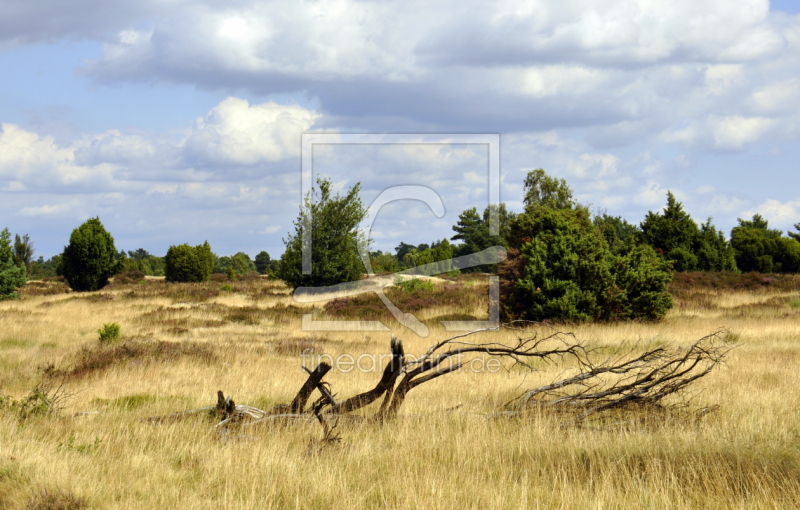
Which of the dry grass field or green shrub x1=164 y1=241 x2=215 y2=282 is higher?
green shrub x1=164 y1=241 x2=215 y2=282

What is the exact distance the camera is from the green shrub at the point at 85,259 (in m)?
37.1

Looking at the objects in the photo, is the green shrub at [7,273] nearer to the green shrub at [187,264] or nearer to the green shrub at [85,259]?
the green shrub at [85,259]

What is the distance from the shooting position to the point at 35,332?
17750mm

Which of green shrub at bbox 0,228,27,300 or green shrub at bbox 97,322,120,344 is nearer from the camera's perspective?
green shrub at bbox 97,322,120,344

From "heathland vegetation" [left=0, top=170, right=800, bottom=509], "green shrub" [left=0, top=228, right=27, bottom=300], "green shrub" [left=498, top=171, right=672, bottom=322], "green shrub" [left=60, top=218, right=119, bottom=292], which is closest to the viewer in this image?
"heathland vegetation" [left=0, top=170, right=800, bottom=509]

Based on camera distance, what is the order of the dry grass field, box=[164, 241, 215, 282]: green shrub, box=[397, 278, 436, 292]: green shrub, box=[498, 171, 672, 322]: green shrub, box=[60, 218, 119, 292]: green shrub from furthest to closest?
box=[164, 241, 215, 282]: green shrub < box=[60, 218, 119, 292]: green shrub < box=[397, 278, 436, 292]: green shrub < box=[498, 171, 672, 322]: green shrub < the dry grass field

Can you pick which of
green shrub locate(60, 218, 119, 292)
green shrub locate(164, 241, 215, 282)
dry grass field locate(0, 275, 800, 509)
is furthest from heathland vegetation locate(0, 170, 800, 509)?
green shrub locate(164, 241, 215, 282)

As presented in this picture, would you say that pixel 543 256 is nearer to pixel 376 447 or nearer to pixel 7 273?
pixel 376 447

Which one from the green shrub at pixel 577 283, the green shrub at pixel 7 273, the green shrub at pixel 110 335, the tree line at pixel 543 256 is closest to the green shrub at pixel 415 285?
the tree line at pixel 543 256

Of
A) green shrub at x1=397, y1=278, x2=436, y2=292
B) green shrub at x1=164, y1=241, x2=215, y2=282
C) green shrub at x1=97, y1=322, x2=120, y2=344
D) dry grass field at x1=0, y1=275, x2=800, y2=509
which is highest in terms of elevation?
green shrub at x1=164, y1=241, x2=215, y2=282

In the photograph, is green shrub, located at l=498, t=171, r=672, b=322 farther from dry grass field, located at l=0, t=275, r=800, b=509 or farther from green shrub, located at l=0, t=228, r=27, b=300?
green shrub, located at l=0, t=228, r=27, b=300

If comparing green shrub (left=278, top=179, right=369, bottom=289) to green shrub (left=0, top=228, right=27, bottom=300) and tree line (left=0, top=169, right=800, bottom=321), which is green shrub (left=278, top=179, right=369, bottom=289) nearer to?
tree line (left=0, top=169, right=800, bottom=321)

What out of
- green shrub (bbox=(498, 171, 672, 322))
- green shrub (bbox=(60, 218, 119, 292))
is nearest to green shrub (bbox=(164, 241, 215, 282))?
green shrub (bbox=(60, 218, 119, 292))

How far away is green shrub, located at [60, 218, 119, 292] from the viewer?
37.1 metres
